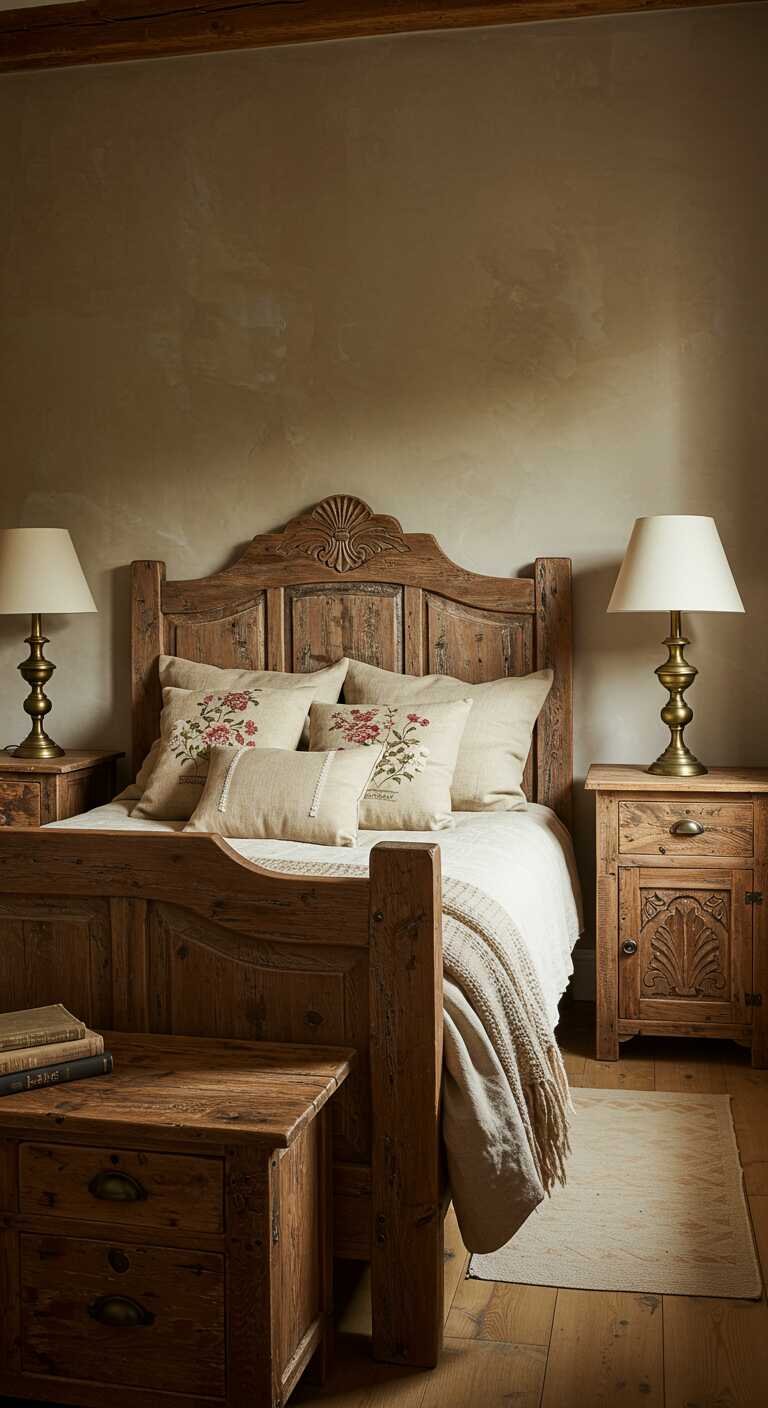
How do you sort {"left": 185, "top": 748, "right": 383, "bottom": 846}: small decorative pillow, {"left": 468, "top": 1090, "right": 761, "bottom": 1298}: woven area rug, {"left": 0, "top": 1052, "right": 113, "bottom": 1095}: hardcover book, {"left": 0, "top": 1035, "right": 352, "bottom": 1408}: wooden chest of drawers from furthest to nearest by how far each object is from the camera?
1. {"left": 185, "top": 748, "right": 383, "bottom": 846}: small decorative pillow
2. {"left": 468, "top": 1090, "right": 761, "bottom": 1298}: woven area rug
3. {"left": 0, "top": 1052, "right": 113, "bottom": 1095}: hardcover book
4. {"left": 0, "top": 1035, "right": 352, "bottom": 1408}: wooden chest of drawers

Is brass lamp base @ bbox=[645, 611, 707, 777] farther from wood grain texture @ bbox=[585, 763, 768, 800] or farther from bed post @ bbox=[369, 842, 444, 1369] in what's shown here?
bed post @ bbox=[369, 842, 444, 1369]

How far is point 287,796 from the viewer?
121 inches

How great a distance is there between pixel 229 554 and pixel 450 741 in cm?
109

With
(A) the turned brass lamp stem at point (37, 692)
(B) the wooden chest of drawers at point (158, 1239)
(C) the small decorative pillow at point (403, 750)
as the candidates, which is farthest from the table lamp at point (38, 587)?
(B) the wooden chest of drawers at point (158, 1239)

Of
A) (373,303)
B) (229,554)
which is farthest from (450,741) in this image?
(373,303)

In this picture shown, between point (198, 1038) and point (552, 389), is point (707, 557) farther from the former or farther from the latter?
point (198, 1038)

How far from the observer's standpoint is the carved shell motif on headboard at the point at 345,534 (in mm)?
3867

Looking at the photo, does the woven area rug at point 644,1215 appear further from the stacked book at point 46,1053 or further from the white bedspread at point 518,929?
the stacked book at point 46,1053

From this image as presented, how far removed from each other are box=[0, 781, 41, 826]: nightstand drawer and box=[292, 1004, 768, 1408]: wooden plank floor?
6.30 feet

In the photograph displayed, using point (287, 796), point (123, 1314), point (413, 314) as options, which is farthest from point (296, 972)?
point (413, 314)

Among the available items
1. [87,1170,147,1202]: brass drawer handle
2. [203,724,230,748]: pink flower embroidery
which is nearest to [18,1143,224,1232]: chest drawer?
[87,1170,147,1202]: brass drawer handle

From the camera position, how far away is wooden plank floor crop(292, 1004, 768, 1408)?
1.89 meters

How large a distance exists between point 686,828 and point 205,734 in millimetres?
1303

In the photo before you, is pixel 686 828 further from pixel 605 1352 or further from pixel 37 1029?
pixel 37 1029
